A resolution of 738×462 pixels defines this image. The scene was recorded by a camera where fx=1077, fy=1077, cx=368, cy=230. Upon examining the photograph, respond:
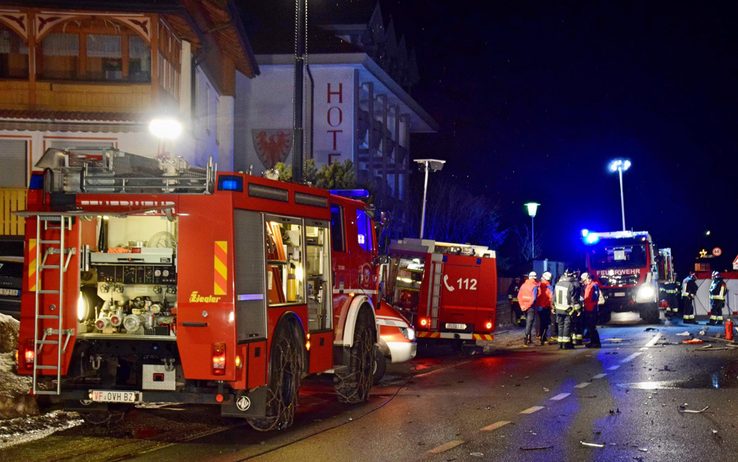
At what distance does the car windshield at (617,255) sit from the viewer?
115 ft

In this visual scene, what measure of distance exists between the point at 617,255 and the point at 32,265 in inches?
1084

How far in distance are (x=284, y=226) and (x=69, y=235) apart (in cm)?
226

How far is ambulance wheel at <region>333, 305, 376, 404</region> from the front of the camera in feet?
43.0

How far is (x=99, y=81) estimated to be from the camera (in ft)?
84.8

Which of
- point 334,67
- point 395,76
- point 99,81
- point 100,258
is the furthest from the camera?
point 395,76

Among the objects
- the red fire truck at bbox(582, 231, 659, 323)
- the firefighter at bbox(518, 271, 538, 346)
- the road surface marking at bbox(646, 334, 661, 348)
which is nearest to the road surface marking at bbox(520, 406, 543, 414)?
the firefighter at bbox(518, 271, 538, 346)

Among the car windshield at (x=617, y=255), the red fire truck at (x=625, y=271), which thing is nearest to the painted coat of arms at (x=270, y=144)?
the red fire truck at (x=625, y=271)

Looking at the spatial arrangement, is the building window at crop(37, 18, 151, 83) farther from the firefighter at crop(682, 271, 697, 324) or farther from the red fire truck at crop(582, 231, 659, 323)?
the firefighter at crop(682, 271, 697, 324)

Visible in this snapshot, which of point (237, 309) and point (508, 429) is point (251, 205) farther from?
point (508, 429)

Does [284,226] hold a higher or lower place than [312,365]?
higher

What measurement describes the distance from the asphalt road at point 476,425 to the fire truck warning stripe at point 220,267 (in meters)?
1.47

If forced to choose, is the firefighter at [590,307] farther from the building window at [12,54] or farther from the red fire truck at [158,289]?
the building window at [12,54]

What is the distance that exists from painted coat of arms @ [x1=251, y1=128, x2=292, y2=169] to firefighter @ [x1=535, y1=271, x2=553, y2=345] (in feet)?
58.7

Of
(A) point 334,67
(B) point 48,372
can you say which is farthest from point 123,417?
(A) point 334,67
